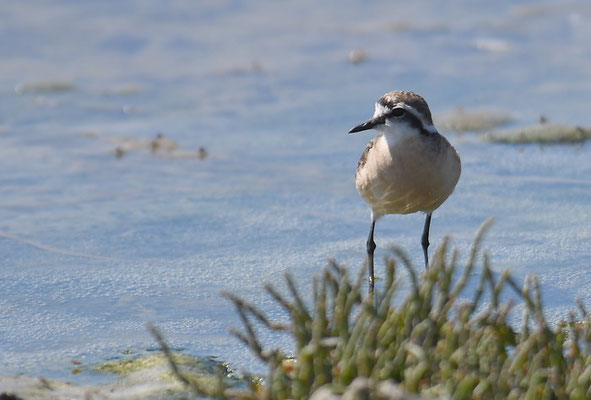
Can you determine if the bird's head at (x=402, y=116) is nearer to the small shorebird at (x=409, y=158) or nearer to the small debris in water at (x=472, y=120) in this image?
the small shorebird at (x=409, y=158)

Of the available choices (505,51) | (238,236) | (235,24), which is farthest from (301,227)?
(235,24)

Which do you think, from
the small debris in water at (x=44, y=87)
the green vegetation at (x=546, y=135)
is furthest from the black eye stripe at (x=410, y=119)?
the small debris in water at (x=44, y=87)

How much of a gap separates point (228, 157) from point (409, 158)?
309cm

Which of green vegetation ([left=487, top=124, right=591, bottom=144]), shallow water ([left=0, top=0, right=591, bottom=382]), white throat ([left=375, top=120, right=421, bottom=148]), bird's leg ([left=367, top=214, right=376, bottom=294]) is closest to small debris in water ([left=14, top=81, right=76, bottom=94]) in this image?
shallow water ([left=0, top=0, right=591, bottom=382])

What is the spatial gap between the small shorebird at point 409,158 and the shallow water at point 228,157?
0.66 meters

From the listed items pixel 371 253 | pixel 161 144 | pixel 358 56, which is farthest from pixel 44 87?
pixel 371 253

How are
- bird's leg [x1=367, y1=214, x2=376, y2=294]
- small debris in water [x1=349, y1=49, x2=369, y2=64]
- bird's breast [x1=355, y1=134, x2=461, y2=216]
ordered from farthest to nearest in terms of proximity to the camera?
small debris in water [x1=349, y1=49, x2=369, y2=64] → bird's leg [x1=367, y1=214, x2=376, y2=294] → bird's breast [x1=355, y1=134, x2=461, y2=216]

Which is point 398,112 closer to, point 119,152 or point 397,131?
point 397,131

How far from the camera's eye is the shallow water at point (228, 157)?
17.4ft

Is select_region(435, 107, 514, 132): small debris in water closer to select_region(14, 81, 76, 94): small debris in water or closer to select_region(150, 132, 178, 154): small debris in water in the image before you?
select_region(150, 132, 178, 154): small debris in water

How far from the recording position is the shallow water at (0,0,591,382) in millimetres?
5289

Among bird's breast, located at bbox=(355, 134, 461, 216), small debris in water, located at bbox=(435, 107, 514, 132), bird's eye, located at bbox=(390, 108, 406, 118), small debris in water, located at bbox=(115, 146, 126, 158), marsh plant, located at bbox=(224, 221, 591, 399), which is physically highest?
bird's eye, located at bbox=(390, 108, 406, 118)

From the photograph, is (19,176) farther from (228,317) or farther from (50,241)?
(228,317)

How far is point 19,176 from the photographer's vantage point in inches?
301
